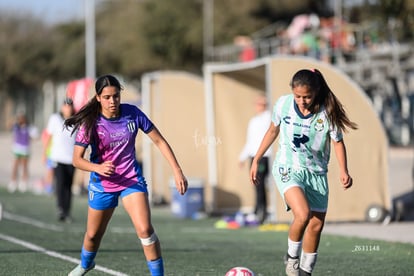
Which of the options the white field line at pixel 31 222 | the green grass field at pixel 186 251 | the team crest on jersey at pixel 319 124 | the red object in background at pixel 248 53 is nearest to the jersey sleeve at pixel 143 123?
the team crest on jersey at pixel 319 124

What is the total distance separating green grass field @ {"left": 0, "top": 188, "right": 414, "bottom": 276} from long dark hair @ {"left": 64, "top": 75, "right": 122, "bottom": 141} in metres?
2.24

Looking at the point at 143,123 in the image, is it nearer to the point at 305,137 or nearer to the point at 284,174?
the point at 284,174

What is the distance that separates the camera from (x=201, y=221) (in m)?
18.8

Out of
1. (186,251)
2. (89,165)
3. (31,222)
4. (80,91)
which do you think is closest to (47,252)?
(186,251)

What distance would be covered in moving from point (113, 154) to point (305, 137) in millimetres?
1778

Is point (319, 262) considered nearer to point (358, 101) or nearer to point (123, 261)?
point (123, 261)

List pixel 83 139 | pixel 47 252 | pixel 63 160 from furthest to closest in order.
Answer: pixel 63 160 < pixel 47 252 < pixel 83 139

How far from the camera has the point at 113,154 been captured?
8766mm

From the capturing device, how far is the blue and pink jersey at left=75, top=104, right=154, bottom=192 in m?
8.72

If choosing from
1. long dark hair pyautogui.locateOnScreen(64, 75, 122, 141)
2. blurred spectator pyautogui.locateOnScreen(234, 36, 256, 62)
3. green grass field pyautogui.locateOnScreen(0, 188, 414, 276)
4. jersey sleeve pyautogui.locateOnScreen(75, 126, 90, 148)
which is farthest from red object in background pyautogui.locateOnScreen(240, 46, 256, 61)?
jersey sleeve pyautogui.locateOnScreen(75, 126, 90, 148)

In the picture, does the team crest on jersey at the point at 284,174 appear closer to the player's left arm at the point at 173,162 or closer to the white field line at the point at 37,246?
the player's left arm at the point at 173,162

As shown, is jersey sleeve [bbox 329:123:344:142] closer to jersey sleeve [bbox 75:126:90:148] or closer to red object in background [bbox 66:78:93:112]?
jersey sleeve [bbox 75:126:90:148]

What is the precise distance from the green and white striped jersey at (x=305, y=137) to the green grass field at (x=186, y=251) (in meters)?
1.84

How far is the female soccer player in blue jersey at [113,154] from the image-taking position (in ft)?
28.2
